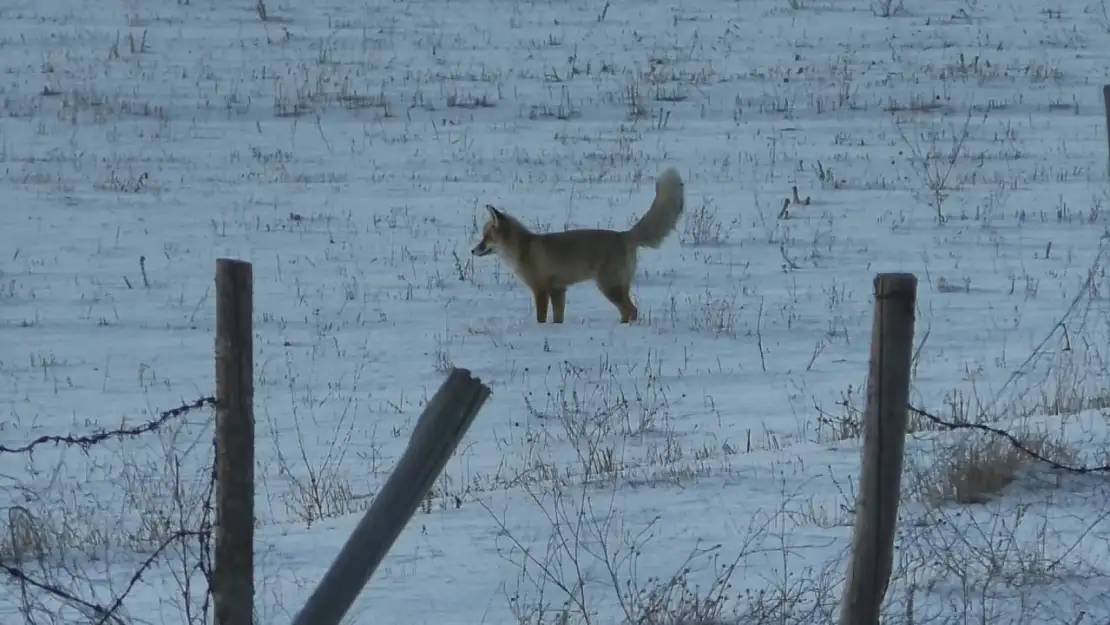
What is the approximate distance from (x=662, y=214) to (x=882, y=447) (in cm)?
761

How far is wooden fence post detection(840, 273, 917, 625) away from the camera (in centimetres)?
406

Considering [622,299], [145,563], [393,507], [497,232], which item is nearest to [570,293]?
[497,232]

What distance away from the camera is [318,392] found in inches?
376

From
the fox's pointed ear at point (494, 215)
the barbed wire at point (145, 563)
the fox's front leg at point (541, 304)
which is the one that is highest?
the fox's pointed ear at point (494, 215)

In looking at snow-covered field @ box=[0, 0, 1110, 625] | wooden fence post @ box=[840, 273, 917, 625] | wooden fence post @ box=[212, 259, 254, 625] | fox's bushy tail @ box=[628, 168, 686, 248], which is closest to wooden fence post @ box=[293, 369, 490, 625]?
wooden fence post @ box=[212, 259, 254, 625]

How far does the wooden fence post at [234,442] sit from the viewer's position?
12.5 ft

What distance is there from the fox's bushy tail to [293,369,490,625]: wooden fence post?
7.91 metres

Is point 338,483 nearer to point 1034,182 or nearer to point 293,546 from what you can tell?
point 293,546

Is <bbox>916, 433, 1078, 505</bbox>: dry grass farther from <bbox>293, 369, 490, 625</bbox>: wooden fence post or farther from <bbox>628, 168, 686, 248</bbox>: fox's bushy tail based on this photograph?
<bbox>628, 168, 686, 248</bbox>: fox's bushy tail

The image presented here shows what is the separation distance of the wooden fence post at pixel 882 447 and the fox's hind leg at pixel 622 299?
7259 mm

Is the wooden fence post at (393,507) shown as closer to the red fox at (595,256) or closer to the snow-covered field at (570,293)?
the snow-covered field at (570,293)

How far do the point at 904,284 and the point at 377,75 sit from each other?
59.5ft

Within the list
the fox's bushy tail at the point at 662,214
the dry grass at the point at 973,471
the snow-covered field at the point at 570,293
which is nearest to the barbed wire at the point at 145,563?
the snow-covered field at the point at 570,293

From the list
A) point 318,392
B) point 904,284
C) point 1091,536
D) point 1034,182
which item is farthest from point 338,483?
point 1034,182
